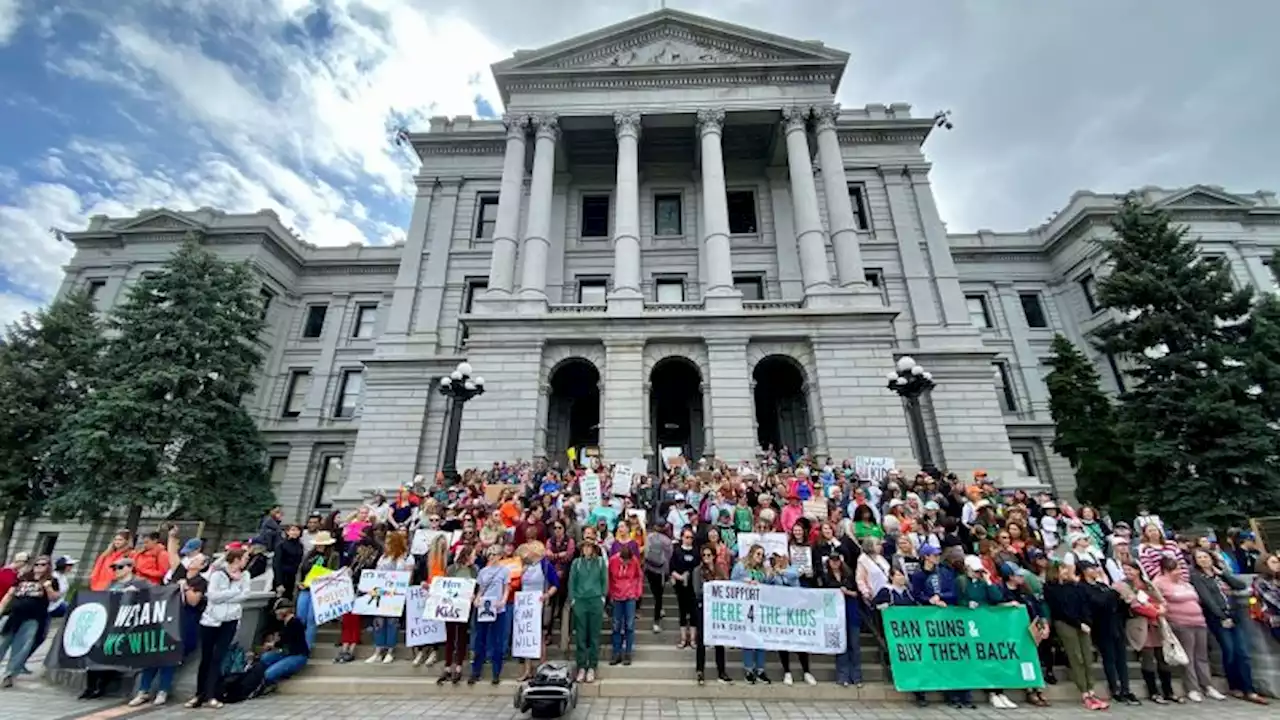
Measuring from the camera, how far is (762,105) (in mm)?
24766

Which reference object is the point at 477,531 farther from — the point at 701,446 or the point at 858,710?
the point at 701,446

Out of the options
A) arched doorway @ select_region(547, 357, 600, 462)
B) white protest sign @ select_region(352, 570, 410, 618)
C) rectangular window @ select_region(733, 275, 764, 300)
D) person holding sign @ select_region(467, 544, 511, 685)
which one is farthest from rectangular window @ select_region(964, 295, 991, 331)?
white protest sign @ select_region(352, 570, 410, 618)

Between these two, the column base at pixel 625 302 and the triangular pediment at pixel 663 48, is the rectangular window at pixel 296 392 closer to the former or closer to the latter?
the triangular pediment at pixel 663 48

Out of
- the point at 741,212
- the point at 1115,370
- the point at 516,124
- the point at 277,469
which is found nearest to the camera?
the point at 516,124

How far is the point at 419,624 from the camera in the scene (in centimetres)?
788

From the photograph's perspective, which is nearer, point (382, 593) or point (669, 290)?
point (382, 593)

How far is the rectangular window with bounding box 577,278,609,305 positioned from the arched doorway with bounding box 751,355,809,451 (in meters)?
8.16

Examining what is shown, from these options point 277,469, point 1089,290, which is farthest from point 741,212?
point 277,469

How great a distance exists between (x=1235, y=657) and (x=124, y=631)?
14.7m

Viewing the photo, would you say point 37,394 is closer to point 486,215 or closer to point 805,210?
point 486,215

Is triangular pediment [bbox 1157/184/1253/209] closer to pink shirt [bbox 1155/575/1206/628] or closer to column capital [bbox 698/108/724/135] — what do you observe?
column capital [bbox 698/108/724/135]

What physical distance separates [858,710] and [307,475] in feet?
102

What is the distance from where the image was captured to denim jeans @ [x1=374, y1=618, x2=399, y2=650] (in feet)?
26.6

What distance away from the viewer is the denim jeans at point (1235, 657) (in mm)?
7168
